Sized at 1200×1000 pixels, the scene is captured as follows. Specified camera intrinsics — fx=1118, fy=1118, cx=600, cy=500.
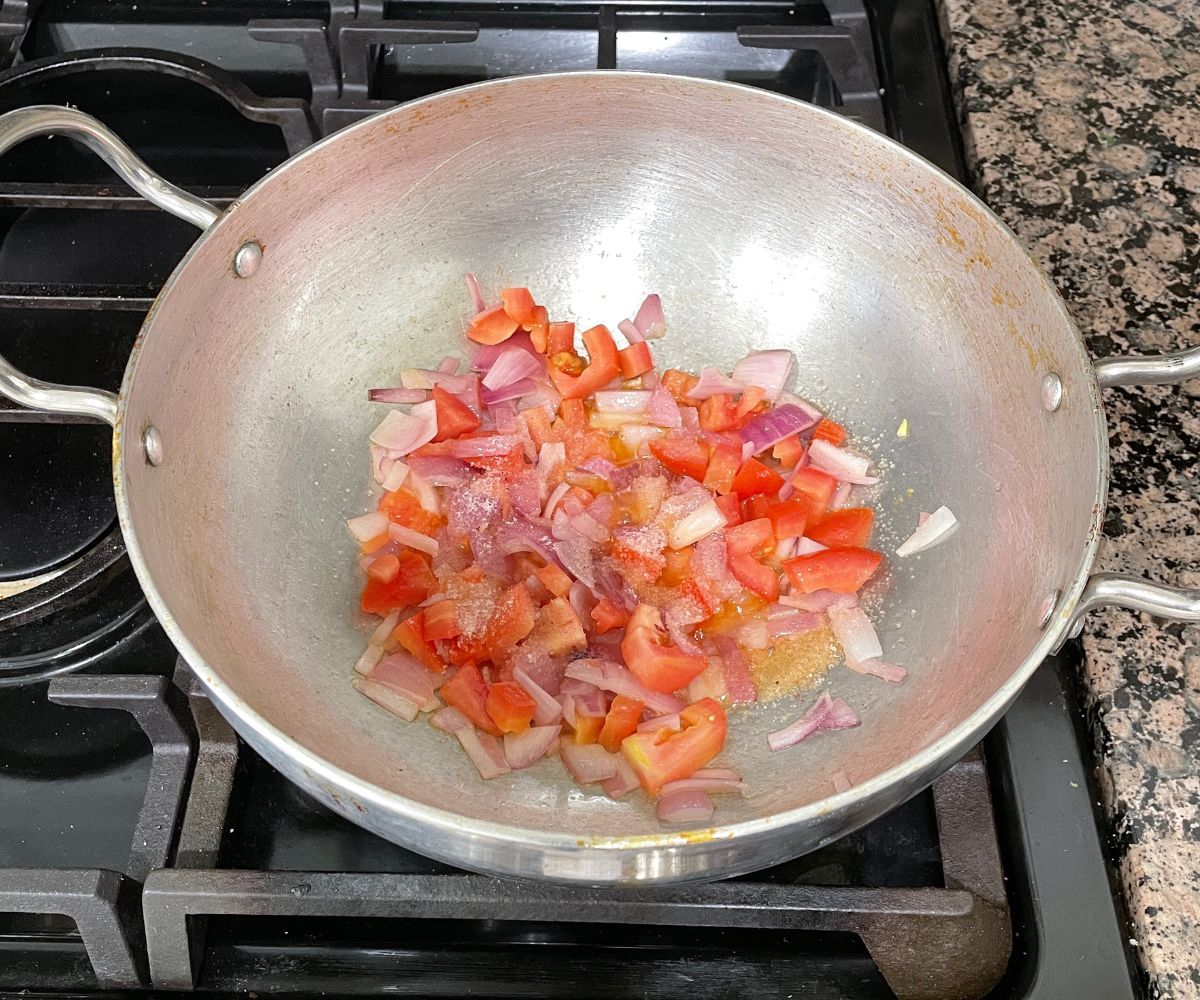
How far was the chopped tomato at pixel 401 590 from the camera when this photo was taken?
0.89 meters

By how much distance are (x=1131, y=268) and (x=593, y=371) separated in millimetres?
511

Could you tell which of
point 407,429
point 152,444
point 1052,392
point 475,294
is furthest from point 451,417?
point 1052,392

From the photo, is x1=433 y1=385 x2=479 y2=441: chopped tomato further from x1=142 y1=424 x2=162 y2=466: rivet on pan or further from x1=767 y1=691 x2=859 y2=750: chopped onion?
x1=767 y1=691 x2=859 y2=750: chopped onion

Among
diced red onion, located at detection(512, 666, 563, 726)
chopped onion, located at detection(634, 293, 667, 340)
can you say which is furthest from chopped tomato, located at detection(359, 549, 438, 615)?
chopped onion, located at detection(634, 293, 667, 340)

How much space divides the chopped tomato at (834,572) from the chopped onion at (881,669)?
0.06 m

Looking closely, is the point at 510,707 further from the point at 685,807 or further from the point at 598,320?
the point at 598,320

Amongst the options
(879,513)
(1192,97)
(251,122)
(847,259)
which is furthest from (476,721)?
(1192,97)

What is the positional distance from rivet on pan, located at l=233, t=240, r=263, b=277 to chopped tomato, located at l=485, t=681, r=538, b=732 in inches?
15.8

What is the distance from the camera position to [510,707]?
0.80 meters

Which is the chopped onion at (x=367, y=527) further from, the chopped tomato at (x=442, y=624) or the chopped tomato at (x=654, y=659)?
the chopped tomato at (x=654, y=659)

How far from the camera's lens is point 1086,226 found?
42.1 inches

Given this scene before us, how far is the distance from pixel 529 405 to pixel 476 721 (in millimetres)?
326

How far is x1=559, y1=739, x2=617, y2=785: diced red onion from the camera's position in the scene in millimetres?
801

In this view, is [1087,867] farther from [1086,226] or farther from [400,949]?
[1086,226]
